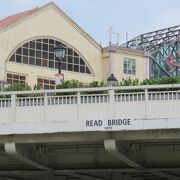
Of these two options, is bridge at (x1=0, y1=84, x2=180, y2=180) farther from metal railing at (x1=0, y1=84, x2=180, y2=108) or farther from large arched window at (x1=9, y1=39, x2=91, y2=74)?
large arched window at (x1=9, y1=39, x2=91, y2=74)

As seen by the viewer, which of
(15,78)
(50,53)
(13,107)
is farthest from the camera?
(50,53)

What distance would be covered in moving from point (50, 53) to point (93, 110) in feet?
114

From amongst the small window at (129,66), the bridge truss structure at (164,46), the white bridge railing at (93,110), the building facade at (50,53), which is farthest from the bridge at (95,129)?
the bridge truss structure at (164,46)

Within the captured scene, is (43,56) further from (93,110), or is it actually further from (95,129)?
(95,129)

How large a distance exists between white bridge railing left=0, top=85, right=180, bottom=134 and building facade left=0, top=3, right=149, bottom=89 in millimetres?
28860

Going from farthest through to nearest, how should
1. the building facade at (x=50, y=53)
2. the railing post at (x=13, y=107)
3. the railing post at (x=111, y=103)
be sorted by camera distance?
the building facade at (x=50, y=53), the railing post at (x=13, y=107), the railing post at (x=111, y=103)

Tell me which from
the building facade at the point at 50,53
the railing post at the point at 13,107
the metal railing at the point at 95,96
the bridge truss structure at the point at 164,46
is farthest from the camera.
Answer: the bridge truss structure at the point at 164,46

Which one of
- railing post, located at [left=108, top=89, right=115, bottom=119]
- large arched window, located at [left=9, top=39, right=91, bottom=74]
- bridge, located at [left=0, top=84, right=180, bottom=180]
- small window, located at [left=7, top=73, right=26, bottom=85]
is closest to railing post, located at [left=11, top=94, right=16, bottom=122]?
bridge, located at [left=0, top=84, right=180, bottom=180]

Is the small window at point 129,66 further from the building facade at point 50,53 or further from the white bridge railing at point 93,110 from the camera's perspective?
the white bridge railing at point 93,110

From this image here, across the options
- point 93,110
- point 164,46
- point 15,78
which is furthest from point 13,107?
point 164,46

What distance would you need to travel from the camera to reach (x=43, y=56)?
5612cm

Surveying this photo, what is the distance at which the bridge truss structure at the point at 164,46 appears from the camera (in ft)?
243

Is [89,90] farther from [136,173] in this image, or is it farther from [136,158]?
[136,173]

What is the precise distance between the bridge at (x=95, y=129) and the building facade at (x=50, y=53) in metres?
27.5
